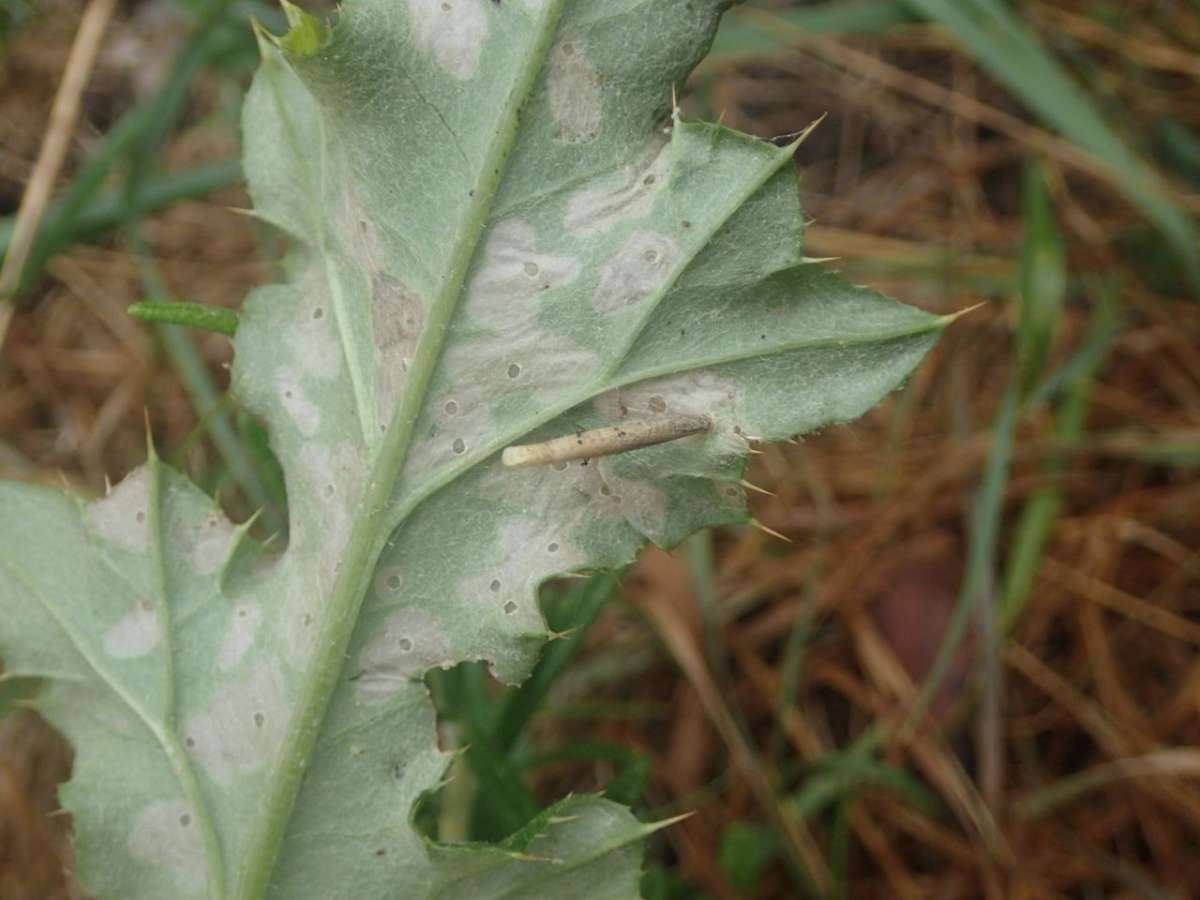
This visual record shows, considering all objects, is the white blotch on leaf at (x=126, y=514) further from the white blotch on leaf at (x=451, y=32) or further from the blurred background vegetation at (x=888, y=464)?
the white blotch on leaf at (x=451, y=32)

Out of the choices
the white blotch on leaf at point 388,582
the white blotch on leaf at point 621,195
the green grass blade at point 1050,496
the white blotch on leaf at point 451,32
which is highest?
the white blotch on leaf at point 451,32

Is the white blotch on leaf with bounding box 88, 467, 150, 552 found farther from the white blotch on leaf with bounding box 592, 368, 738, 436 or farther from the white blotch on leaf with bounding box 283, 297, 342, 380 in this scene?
the white blotch on leaf with bounding box 592, 368, 738, 436

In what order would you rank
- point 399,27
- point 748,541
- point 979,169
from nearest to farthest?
point 399,27
point 748,541
point 979,169

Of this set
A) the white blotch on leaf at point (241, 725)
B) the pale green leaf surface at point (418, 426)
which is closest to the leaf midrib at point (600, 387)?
the pale green leaf surface at point (418, 426)

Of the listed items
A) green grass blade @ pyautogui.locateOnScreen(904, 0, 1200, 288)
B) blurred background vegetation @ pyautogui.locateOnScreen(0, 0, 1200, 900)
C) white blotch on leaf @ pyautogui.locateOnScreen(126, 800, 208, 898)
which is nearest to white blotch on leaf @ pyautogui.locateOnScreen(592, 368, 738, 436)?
blurred background vegetation @ pyautogui.locateOnScreen(0, 0, 1200, 900)

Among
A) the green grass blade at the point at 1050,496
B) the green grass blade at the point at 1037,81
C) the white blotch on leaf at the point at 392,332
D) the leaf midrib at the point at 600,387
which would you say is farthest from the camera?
the green grass blade at the point at 1050,496

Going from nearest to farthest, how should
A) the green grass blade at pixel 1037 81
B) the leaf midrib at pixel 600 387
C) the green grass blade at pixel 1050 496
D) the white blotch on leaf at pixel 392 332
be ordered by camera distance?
the leaf midrib at pixel 600 387 < the white blotch on leaf at pixel 392 332 < the green grass blade at pixel 1037 81 < the green grass blade at pixel 1050 496

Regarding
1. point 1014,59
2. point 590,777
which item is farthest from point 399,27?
point 590,777

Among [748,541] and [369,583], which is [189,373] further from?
[748,541]
